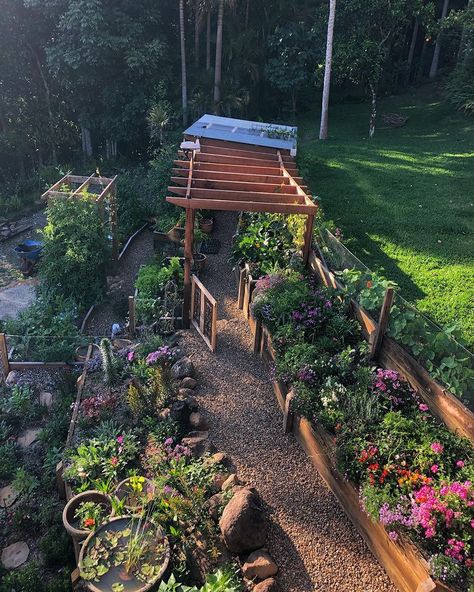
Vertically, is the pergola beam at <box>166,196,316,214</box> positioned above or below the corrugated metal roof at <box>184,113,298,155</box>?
below

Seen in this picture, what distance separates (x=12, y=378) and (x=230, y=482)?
5.44 metres

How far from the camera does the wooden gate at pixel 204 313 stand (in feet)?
25.3

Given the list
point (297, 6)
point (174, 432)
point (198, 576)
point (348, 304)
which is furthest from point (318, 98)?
point (198, 576)

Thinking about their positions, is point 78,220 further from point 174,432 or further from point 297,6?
point 297,6

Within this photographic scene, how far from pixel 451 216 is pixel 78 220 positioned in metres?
8.45

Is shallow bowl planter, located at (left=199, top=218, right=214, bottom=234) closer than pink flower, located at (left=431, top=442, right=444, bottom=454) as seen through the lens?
No

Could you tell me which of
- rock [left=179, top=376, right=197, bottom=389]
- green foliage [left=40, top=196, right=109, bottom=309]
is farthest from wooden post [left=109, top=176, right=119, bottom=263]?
rock [left=179, top=376, right=197, bottom=389]

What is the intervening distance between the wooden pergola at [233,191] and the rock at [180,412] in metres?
2.43

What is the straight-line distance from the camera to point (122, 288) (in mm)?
11633

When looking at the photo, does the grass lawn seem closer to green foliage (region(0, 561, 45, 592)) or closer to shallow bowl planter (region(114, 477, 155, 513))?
shallow bowl planter (region(114, 477, 155, 513))

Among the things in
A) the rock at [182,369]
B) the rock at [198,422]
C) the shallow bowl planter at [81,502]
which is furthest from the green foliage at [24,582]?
the rock at [182,369]

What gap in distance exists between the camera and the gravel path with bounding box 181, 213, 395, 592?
15.2 feet

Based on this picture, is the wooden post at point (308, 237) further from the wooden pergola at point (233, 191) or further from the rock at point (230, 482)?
the rock at point (230, 482)

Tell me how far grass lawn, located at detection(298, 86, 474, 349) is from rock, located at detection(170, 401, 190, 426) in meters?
3.67
